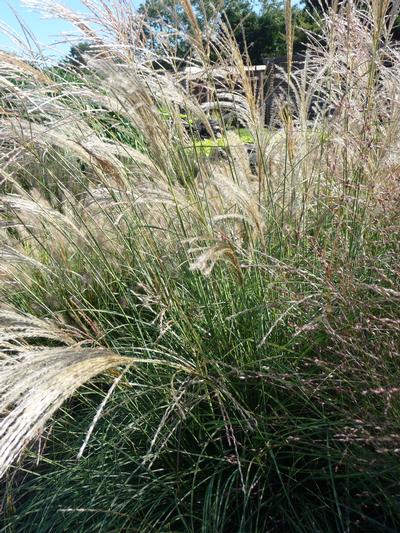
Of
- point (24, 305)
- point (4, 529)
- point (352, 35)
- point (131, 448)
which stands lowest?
point (4, 529)

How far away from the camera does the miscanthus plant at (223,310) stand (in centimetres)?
196

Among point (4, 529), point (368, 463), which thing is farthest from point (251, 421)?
point (4, 529)

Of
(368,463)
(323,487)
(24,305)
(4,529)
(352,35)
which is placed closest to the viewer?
(368,463)

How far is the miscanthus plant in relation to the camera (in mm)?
1964

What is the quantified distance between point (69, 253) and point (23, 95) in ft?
3.22

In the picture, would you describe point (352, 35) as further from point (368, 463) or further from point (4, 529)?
point (4, 529)

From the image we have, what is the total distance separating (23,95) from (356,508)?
180cm

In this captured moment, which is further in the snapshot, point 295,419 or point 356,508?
point 295,419

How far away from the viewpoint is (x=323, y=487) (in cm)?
212

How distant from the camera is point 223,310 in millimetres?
2398

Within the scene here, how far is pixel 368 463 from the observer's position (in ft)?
5.87

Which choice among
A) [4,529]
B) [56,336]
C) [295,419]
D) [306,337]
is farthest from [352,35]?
[4,529]

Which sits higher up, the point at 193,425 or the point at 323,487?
the point at 193,425

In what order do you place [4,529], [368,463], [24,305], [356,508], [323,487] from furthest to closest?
[24,305], [4,529], [323,487], [356,508], [368,463]
